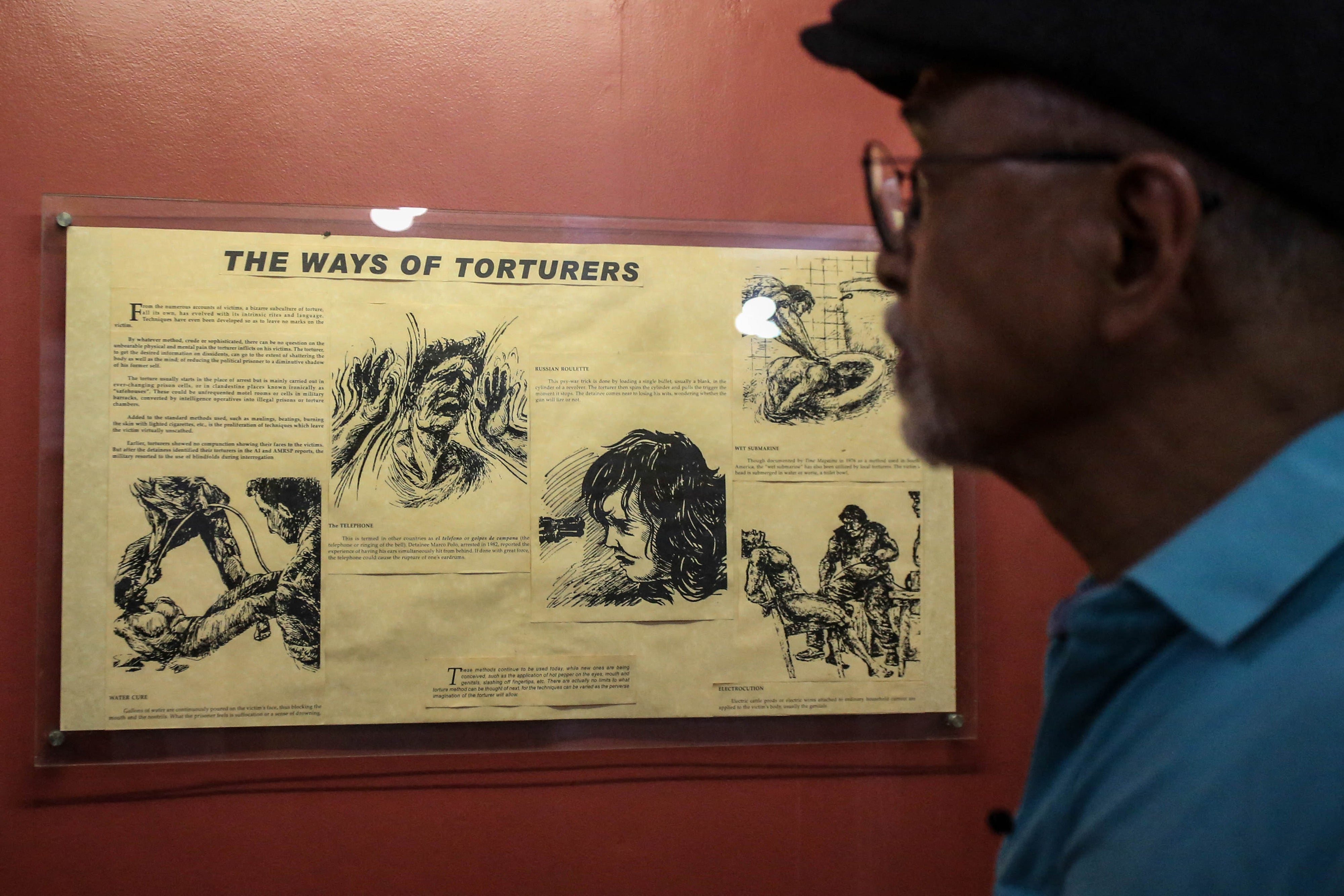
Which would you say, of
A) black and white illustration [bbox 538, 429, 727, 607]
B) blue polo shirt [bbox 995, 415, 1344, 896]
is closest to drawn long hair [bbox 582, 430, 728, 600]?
black and white illustration [bbox 538, 429, 727, 607]

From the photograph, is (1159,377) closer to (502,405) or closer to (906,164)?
(906,164)

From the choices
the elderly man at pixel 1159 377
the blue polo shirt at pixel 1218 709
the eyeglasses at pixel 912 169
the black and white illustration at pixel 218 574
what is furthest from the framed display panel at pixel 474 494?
the blue polo shirt at pixel 1218 709

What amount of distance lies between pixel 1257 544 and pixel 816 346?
116cm

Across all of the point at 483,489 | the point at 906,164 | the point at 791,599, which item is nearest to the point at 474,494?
the point at 483,489

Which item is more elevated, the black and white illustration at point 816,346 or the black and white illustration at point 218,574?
the black and white illustration at point 816,346

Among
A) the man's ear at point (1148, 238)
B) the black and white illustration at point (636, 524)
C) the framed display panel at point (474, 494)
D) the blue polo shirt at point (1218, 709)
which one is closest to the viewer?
the blue polo shirt at point (1218, 709)

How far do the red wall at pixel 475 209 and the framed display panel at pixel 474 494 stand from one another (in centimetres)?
5

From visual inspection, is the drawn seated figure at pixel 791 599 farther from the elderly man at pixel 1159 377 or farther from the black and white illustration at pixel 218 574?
the elderly man at pixel 1159 377

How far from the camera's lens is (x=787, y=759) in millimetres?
1658

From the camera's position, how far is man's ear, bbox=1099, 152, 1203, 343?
2.00 feet

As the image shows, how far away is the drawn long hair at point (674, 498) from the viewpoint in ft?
5.30

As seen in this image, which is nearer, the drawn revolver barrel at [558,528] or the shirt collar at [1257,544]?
the shirt collar at [1257,544]

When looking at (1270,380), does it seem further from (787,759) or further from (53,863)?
(53,863)

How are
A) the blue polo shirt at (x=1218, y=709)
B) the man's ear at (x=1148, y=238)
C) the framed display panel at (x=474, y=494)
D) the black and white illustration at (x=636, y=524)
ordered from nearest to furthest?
the blue polo shirt at (x=1218, y=709), the man's ear at (x=1148, y=238), the framed display panel at (x=474, y=494), the black and white illustration at (x=636, y=524)
